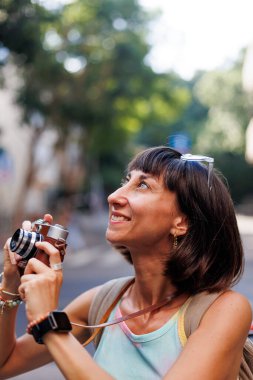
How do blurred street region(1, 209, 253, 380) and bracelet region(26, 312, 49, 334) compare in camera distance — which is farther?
blurred street region(1, 209, 253, 380)

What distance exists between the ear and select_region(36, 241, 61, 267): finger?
441mm

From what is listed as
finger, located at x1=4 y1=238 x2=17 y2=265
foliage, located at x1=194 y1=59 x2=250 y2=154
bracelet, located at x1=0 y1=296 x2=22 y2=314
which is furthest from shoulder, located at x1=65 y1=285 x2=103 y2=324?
foliage, located at x1=194 y1=59 x2=250 y2=154

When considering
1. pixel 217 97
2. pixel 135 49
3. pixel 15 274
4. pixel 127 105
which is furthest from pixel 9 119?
pixel 15 274

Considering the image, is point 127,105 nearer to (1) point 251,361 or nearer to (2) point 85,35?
(2) point 85,35

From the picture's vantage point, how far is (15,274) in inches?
81.0

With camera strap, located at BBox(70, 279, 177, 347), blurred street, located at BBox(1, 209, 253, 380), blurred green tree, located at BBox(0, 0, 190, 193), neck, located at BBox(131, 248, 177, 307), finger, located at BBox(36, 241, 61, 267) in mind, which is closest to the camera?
finger, located at BBox(36, 241, 61, 267)

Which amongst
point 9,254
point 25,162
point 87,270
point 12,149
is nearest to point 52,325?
point 9,254

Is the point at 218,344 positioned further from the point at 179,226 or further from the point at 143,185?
the point at 143,185

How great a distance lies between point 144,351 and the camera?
188cm

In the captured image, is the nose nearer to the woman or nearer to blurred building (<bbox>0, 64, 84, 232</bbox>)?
the woman

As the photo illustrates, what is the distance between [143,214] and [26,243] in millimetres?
387

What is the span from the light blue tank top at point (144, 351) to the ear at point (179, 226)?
24 cm

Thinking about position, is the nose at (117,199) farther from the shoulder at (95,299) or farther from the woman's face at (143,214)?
the shoulder at (95,299)

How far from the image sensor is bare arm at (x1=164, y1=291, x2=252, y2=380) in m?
1.67
